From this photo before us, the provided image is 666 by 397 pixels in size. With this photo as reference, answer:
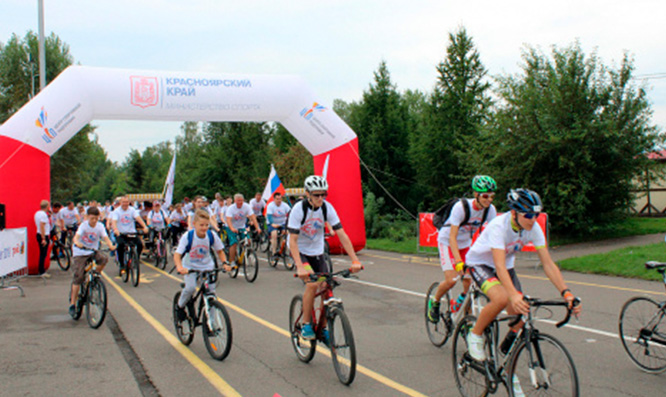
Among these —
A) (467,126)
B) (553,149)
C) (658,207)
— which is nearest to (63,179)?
(467,126)

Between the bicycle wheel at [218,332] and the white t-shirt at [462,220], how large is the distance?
274 centimetres

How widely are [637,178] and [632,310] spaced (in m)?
14.7

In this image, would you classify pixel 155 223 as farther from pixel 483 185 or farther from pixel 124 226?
pixel 483 185

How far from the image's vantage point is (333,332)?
5.55 meters

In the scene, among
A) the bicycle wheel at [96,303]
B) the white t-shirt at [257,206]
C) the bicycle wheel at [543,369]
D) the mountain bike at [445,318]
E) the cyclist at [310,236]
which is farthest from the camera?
the white t-shirt at [257,206]

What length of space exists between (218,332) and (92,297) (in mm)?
2877

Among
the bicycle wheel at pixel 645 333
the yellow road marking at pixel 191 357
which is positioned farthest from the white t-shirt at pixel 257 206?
the bicycle wheel at pixel 645 333

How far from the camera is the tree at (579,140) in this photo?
17.4 m

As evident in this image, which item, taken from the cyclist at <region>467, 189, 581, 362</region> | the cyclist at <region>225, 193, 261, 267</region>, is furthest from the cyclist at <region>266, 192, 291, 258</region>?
the cyclist at <region>467, 189, 581, 362</region>

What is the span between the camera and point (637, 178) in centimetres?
1872

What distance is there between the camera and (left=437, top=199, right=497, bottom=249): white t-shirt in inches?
254

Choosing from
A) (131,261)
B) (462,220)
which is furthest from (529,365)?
(131,261)

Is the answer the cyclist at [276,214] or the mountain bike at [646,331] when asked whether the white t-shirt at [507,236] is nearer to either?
the mountain bike at [646,331]

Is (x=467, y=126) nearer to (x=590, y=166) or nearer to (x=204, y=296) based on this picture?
(x=590, y=166)
